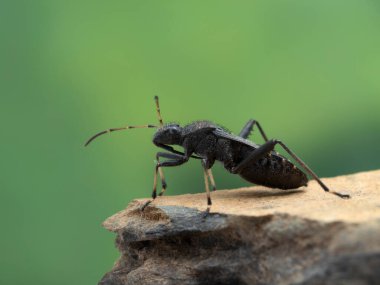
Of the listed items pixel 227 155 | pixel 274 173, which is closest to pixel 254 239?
pixel 274 173

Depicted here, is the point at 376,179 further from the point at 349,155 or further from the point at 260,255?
the point at 260,255

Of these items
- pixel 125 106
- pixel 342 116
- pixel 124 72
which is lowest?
pixel 342 116

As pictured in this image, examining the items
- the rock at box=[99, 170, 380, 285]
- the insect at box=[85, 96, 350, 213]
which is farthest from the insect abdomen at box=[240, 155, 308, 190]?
the rock at box=[99, 170, 380, 285]

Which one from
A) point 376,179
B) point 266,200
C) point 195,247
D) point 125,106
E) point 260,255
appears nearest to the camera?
point 260,255

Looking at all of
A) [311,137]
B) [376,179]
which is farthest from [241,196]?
[311,137]

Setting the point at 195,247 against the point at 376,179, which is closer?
the point at 195,247

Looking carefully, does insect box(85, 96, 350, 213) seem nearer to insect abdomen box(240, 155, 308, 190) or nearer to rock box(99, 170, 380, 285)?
insect abdomen box(240, 155, 308, 190)

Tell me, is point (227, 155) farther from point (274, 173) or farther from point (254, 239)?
point (254, 239)
